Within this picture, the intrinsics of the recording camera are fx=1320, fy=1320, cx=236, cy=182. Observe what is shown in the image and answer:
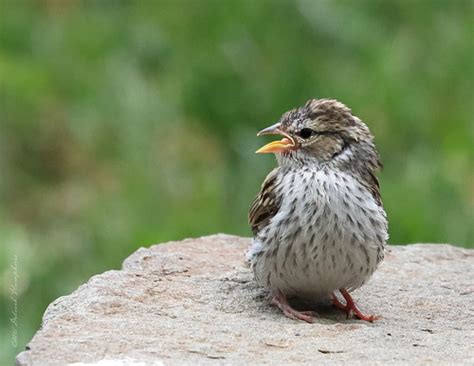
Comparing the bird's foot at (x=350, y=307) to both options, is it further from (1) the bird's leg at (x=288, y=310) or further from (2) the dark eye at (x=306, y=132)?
(2) the dark eye at (x=306, y=132)

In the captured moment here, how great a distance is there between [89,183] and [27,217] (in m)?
0.56

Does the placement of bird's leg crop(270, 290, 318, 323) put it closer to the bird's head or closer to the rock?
the rock

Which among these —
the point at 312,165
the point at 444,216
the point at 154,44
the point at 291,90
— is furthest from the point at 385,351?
the point at 154,44

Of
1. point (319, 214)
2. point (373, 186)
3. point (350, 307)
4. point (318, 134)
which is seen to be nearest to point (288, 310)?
point (350, 307)

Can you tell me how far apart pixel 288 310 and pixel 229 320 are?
0.35 metres

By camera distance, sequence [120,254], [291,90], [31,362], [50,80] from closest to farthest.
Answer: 1. [31,362]
2. [120,254]
3. [291,90]
4. [50,80]

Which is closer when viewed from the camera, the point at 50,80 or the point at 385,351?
the point at 385,351

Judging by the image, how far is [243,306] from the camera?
604 cm

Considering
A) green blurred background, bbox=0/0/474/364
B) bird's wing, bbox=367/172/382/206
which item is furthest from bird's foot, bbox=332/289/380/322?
green blurred background, bbox=0/0/474/364

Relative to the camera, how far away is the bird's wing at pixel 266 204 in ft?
19.7

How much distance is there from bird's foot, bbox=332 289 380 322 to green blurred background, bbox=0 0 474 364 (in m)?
2.20

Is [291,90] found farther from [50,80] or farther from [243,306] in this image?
[243,306]

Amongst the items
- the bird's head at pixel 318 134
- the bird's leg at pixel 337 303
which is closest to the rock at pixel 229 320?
the bird's leg at pixel 337 303

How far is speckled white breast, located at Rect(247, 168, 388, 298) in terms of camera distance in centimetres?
579
